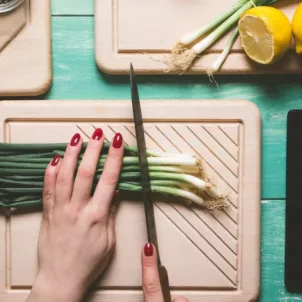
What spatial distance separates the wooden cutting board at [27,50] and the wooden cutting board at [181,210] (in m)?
0.04

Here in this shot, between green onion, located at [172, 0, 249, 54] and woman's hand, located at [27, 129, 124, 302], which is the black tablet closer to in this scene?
green onion, located at [172, 0, 249, 54]

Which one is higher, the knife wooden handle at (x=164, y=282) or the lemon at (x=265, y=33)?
the lemon at (x=265, y=33)

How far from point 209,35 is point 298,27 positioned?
0.15 meters

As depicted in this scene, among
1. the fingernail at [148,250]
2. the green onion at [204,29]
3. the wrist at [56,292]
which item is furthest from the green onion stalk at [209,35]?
the wrist at [56,292]

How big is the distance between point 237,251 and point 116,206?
0.23 m

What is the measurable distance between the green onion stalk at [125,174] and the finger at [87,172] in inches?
0.7

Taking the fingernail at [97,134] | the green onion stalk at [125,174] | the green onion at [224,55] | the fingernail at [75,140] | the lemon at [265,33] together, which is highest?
the lemon at [265,33]

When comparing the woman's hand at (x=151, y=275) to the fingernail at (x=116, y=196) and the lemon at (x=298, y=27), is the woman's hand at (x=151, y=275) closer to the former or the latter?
the fingernail at (x=116, y=196)

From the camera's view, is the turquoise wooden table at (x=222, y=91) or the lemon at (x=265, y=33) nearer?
the lemon at (x=265, y=33)

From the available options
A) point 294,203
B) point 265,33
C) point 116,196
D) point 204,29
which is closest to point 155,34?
point 204,29

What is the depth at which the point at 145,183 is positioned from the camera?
2.82ft

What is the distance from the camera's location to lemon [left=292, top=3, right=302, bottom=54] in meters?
0.82

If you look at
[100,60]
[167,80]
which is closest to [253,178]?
[167,80]

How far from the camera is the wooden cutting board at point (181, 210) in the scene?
90cm
